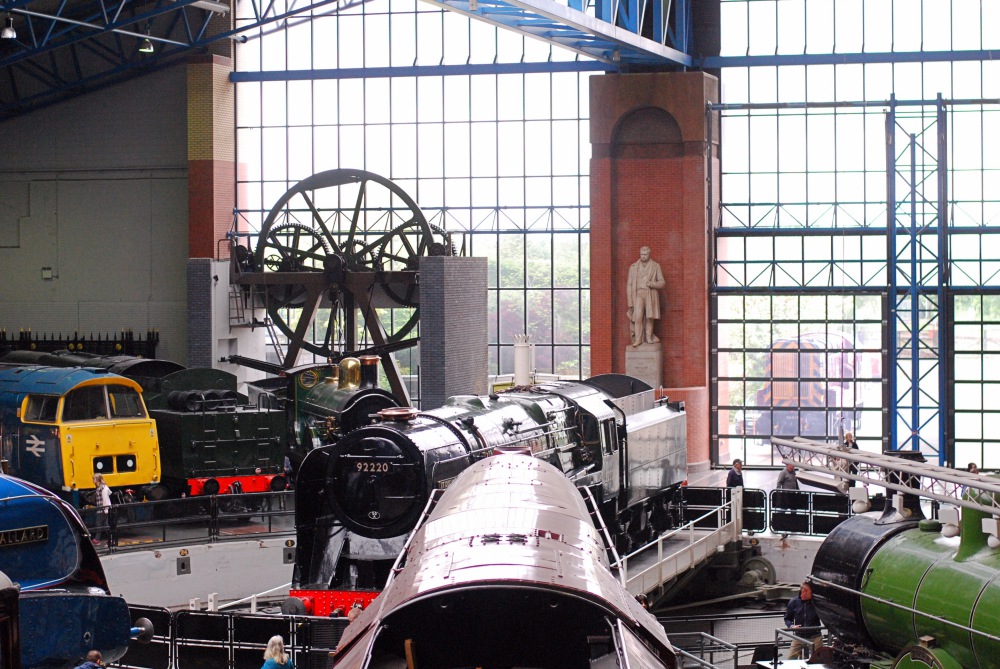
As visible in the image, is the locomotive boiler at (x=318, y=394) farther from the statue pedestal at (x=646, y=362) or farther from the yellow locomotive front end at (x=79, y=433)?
the statue pedestal at (x=646, y=362)

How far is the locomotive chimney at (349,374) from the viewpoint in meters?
21.7

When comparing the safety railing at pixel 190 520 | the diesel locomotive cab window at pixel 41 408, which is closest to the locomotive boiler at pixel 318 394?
the safety railing at pixel 190 520

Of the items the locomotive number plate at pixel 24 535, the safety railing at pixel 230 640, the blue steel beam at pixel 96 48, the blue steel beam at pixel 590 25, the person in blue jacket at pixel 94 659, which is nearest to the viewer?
the person in blue jacket at pixel 94 659

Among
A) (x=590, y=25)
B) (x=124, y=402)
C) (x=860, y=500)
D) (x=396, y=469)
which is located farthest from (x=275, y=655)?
(x=590, y=25)

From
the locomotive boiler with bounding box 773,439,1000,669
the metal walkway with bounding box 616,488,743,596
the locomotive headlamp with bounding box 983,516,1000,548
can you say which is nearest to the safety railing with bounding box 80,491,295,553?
the metal walkway with bounding box 616,488,743,596

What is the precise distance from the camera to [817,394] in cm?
2850

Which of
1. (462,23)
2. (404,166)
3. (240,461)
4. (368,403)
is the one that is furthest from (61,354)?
(462,23)

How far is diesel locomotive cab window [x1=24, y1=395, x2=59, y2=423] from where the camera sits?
19750 mm

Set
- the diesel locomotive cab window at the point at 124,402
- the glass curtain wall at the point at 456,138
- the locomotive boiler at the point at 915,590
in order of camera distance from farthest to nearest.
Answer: the glass curtain wall at the point at 456,138 < the diesel locomotive cab window at the point at 124,402 < the locomotive boiler at the point at 915,590

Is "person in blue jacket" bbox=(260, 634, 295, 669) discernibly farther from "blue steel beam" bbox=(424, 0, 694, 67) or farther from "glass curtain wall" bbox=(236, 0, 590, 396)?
"glass curtain wall" bbox=(236, 0, 590, 396)

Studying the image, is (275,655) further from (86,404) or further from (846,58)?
(846,58)

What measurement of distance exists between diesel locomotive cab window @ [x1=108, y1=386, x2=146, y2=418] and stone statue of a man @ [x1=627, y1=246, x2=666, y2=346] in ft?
38.5

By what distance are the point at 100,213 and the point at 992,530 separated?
27305 mm

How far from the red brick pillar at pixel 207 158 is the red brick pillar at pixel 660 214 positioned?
9.85 metres
